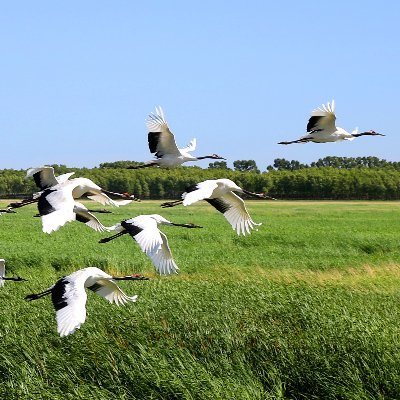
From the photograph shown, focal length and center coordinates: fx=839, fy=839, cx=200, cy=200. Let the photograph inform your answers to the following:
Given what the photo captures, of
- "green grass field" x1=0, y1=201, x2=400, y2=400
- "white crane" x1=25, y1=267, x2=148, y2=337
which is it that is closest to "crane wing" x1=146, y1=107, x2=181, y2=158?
"white crane" x1=25, y1=267, x2=148, y2=337

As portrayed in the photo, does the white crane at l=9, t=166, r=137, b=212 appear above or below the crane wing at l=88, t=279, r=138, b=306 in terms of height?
above

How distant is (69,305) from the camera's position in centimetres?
789

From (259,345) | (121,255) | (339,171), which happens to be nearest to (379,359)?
(259,345)

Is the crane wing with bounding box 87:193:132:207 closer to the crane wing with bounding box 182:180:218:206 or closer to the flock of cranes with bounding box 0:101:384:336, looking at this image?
the flock of cranes with bounding box 0:101:384:336

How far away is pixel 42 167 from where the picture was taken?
8469 millimetres

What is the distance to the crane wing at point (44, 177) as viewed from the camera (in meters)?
8.48

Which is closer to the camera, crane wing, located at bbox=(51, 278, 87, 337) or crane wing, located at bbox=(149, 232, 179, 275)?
crane wing, located at bbox=(51, 278, 87, 337)

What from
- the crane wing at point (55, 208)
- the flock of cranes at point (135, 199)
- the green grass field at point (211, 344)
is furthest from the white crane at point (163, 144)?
the green grass field at point (211, 344)

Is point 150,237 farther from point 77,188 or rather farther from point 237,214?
point 237,214

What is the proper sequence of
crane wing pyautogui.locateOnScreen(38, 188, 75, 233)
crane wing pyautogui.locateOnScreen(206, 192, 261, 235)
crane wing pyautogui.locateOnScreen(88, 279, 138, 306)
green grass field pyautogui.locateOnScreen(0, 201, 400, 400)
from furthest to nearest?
1. green grass field pyautogui.locateOnScreen(0, 201, 400, 400)
2. crane wing pyautogui.locateOnScreen(88, 279, 138, 306)
3. crane wing pyautogui.locateOnScreen(206, 192, 261, 235)
4. crane wing pyautogui.locateOnScreen(38, 188, 75, 233)

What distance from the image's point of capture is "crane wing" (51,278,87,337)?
755cm

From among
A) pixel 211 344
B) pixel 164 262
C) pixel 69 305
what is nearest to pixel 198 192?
pixel 164 262

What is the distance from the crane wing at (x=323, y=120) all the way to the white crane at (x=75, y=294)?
7.38 ft

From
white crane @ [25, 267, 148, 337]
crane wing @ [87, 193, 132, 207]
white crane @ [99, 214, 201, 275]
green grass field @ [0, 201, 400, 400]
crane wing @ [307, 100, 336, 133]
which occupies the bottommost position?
green grass field @ [0, 201, 400, 400]
